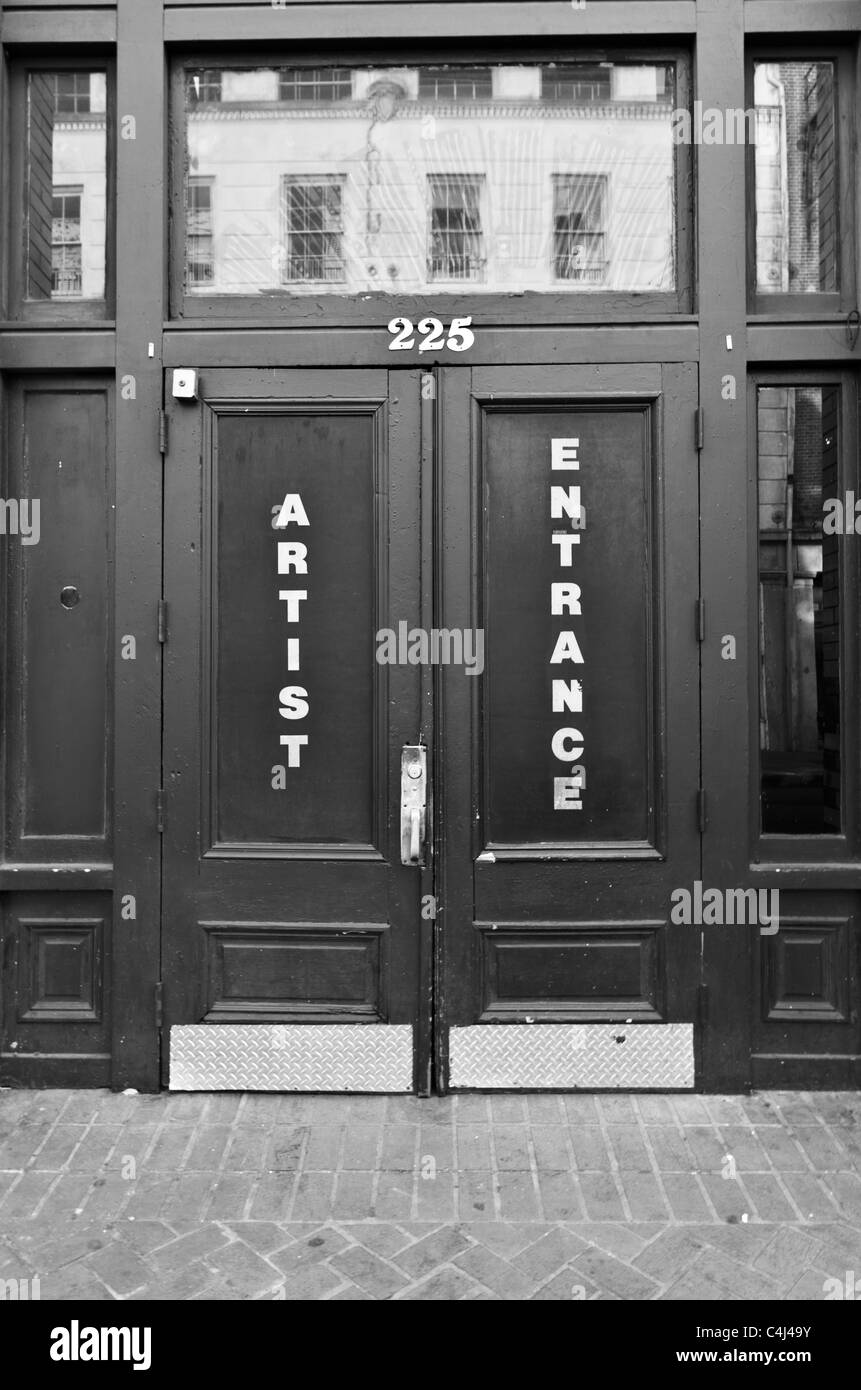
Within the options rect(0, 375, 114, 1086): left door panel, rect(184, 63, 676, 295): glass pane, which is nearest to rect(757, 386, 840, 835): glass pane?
rect(184, 63, 676, 295): glass pane

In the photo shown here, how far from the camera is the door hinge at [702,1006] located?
459cm

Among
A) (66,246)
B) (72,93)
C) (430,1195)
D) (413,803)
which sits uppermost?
(72,93)

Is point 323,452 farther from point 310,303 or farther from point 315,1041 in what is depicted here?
point 315,1041

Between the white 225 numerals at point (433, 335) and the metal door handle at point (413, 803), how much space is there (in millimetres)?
1918

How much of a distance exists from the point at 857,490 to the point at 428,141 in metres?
2.72

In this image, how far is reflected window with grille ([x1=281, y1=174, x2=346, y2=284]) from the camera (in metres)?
4.77

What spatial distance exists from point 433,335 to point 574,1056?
3504 mm

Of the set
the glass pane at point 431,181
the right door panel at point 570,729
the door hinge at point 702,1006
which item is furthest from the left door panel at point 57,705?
the door hinge at point 702,1006

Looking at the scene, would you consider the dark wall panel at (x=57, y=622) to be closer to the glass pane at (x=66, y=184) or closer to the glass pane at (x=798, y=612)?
the glass pane at (x=66, y=184)

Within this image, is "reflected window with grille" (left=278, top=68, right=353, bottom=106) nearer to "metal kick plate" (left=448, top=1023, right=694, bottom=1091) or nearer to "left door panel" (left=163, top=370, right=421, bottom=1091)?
"left door panel" (left=163, top=370, right=421, bottom=1091)

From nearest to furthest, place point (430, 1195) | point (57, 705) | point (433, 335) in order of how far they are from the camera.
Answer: point (430, 1195), point (433, 335), point (57, 705)

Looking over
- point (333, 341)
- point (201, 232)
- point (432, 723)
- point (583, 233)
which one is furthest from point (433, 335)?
point (432, 723)

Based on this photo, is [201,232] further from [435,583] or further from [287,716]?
[287,716]

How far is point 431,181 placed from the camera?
478 cm
